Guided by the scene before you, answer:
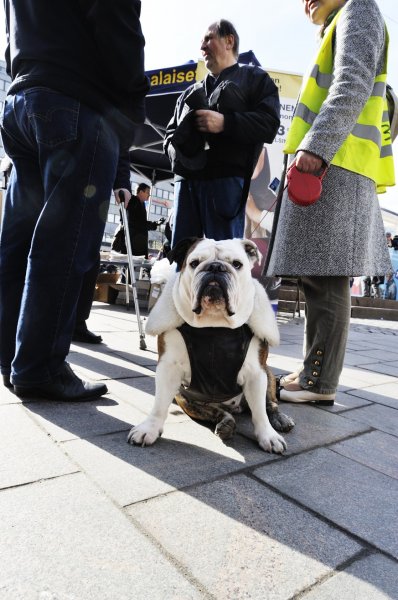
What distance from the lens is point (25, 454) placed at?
1.48 meters

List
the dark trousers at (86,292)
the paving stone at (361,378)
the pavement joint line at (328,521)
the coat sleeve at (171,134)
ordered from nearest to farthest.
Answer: the pavement joint line at (328,521), the coat sleeve at (171,134), the paving stone at (361,378), the dark trousers at (86,292)

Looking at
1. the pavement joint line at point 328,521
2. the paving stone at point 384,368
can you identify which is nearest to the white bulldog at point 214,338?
the pavement joint line at point 328,521

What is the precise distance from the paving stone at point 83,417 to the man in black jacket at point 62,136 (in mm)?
81

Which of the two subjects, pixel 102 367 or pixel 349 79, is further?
pixel 102 367

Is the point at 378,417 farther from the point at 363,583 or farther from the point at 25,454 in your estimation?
the point at 25,454

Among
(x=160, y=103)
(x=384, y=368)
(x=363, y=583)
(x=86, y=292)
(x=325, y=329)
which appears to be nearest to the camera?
(x=363, y=583)

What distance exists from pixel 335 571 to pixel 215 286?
996 mm

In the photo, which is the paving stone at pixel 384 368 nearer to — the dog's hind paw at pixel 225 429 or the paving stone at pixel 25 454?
the dog's hind paw at pixel 225 429

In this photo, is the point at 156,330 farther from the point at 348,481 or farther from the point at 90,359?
the point at 90,359

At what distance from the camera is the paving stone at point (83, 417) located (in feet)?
5.67

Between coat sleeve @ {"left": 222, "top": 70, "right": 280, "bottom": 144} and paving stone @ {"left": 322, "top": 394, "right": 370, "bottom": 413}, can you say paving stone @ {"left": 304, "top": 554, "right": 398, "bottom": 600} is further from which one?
coat sleeve @ {"left": 222, "top": 70, "right": 280, "bottom": 144}

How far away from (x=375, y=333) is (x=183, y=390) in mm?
5790

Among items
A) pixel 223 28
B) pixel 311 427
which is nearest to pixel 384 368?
pixel 311 427

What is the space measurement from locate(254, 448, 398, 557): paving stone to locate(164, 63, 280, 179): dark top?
1808 mm
